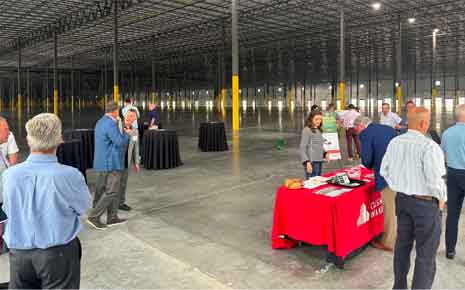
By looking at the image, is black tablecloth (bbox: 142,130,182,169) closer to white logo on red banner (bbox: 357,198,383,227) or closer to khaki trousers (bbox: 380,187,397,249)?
white logo on red banner (bbox: 357,198,383,227)

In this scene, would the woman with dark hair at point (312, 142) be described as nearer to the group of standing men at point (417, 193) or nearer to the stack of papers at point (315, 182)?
the stack of papers at point (315, 182)

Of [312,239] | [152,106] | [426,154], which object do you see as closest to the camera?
[426,154]

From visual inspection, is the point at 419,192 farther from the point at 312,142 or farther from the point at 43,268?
the point at 312,142

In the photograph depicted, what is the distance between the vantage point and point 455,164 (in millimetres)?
3887

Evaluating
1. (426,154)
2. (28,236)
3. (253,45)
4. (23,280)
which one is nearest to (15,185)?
(28,236)

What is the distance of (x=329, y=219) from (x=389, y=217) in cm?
→ 101

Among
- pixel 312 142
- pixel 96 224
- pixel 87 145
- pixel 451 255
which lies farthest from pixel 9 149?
pixel 87 145

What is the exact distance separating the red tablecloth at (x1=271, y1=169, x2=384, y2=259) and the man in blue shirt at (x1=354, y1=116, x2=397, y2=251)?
131 millimetres

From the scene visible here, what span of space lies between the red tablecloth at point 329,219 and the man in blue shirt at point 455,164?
77 centimetres

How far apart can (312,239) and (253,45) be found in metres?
36.0

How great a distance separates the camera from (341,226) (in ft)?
12.5

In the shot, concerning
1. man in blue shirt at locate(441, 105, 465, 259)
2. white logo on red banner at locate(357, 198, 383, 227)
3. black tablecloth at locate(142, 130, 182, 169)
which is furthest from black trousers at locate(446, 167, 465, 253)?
black tablecloth at locate(142, 130, 182, 169)

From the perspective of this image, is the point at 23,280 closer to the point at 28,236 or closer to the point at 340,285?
the point at 28,236

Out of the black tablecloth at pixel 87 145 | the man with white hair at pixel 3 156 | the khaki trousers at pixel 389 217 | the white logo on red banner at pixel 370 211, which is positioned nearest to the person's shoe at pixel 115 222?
the man with white hair at pixel 3 156
